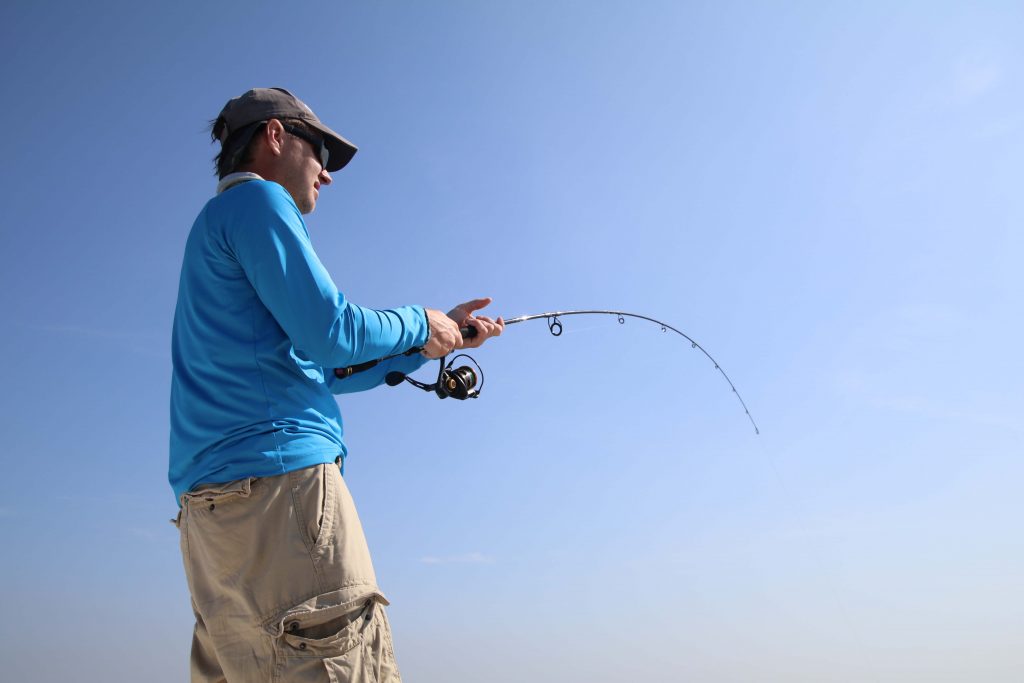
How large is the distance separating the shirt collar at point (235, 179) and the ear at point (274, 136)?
0.38 ft

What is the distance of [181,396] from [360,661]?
0.84 m

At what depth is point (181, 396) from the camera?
218cm

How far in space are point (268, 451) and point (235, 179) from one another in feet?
2.50

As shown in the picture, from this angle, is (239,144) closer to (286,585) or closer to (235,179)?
(235,179)

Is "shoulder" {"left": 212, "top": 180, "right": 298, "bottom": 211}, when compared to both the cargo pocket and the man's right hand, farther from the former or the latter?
the cargo pocket

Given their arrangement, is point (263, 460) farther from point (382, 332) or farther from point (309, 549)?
point (382, 332)

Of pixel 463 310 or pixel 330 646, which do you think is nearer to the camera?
pixel 330 646

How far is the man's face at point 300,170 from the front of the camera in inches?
94.7

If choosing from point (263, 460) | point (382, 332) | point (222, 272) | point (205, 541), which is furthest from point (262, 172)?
point (205, 541)

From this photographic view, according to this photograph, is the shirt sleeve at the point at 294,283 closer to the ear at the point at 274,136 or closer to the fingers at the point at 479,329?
the ear at the point at 274,136

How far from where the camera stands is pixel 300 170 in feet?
7.96

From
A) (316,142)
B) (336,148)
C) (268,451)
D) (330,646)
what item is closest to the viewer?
(330,646)

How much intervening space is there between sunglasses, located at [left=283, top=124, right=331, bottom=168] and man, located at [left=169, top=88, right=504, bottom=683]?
0.64ft

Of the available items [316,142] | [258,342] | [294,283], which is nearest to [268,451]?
[258,342]
